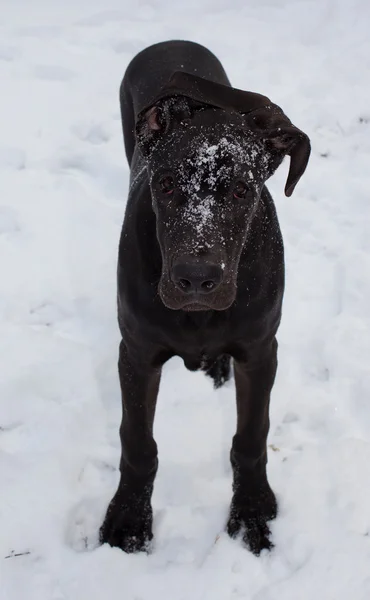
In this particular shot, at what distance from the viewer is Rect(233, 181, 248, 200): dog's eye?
2.49m

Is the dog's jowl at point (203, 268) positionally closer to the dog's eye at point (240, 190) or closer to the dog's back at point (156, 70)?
the dog's eye at point (240, 190)

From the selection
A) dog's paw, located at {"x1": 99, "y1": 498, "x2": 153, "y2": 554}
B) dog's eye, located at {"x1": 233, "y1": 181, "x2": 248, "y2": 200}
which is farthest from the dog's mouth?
dog's paw, located at {"x1": 99, "y1": 498, "x2": 153, "y2": 554}

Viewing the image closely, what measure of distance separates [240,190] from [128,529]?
164cm

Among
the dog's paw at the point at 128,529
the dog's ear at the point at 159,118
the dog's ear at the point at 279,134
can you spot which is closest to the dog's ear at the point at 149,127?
the dog's ear at the point at 159,118

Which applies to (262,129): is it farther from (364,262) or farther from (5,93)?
(5,93)

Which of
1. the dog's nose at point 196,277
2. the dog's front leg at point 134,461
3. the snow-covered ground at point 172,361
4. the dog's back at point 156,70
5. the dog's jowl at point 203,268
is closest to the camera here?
the dog's nose at point 196,277

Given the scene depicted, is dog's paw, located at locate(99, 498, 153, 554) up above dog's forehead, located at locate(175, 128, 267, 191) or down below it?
below

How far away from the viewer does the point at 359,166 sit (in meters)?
5.78

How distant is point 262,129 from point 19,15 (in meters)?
5.59

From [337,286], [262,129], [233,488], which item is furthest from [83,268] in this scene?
[262,129]

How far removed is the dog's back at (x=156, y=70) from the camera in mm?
3824

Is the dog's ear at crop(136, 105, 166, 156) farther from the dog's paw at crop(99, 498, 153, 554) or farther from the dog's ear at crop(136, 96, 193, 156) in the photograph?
the dog's paw at crop(99, 498, 153, 554)

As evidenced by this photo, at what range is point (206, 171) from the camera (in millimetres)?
2434

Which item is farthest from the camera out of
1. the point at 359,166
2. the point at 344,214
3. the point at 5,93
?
the point at 5,93
